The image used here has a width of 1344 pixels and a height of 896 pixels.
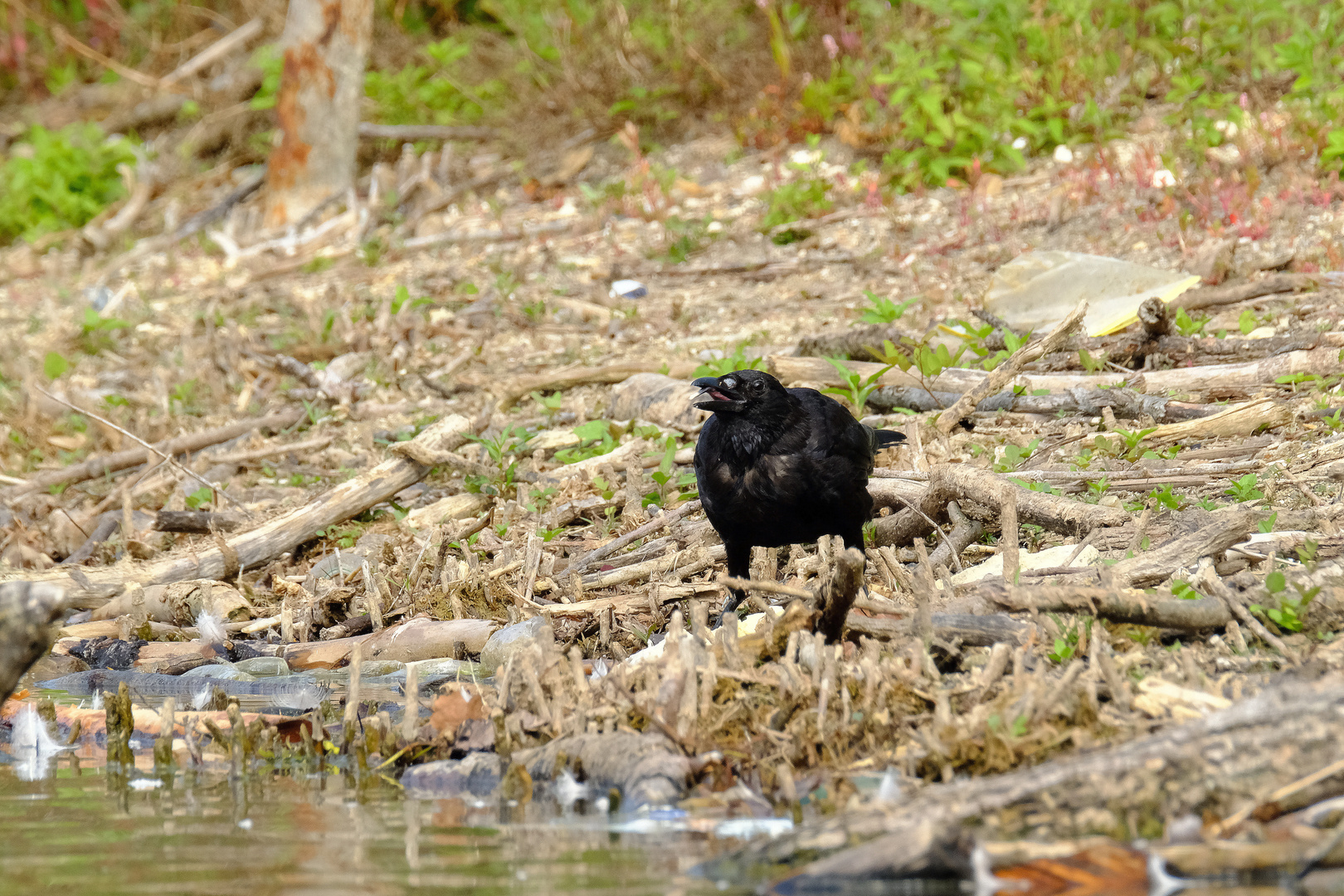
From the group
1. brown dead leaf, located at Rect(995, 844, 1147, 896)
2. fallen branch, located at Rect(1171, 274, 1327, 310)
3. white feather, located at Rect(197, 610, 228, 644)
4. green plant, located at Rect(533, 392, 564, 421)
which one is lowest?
brown dead leaf, located at Rect(995, 844, 1147, 896)

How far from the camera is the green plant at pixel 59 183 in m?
13.7

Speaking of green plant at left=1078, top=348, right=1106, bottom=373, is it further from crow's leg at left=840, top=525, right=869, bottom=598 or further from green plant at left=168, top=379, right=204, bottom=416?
green plant at left=168, top=379, right=204, bottom=416

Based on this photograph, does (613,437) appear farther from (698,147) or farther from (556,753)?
(698,147)

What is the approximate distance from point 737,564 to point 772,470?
0.43 meters

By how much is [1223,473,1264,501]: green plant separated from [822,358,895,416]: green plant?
1.60 meters

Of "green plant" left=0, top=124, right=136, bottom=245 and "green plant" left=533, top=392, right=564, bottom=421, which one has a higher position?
"green plant" left=0, top=124, right=136, bottom=245

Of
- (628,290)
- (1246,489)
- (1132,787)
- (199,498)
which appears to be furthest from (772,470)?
(628,290)

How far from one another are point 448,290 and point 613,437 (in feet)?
12.6

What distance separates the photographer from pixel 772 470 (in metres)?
4.45

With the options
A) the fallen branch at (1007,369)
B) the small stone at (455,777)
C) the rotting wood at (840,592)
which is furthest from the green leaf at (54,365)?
the rotting wood at (840,592)

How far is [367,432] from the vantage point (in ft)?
25.0

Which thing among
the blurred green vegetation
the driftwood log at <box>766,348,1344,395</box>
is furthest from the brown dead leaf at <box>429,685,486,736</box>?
the blurred green vegetation

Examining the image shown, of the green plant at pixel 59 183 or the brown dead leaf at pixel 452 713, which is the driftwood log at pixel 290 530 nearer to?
the brown dead leaf at pixel 452 713

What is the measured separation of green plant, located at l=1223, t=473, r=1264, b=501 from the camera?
184 inches
